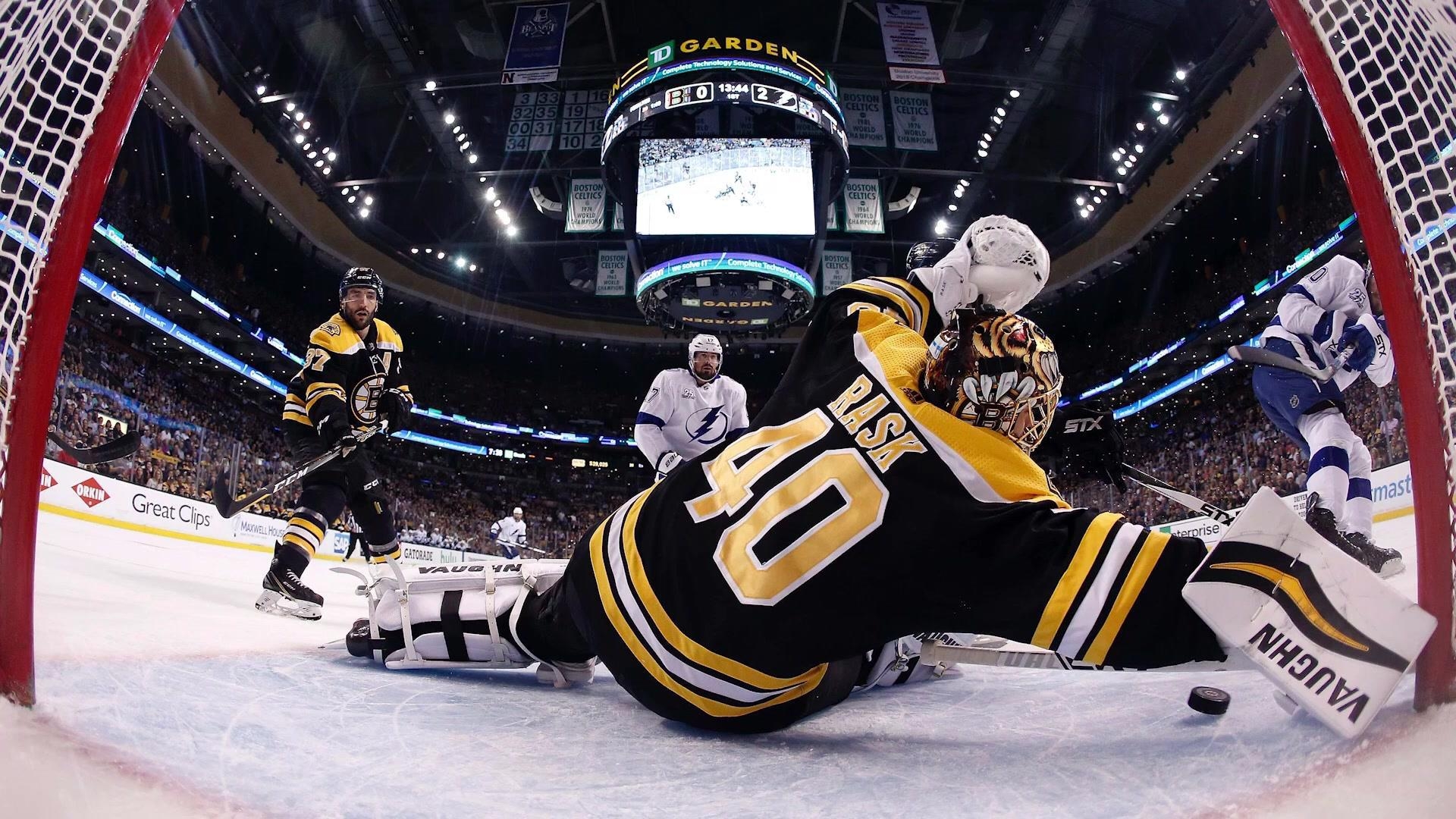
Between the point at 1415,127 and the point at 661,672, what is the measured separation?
1.34 metres

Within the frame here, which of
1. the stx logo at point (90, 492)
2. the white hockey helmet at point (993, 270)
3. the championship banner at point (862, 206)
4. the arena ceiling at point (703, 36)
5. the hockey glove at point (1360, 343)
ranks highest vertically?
the arena ceiling at point (703, 36)

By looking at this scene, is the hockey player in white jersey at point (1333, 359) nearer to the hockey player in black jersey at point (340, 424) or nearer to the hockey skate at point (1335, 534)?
the hockey skate at point (1335, 534)

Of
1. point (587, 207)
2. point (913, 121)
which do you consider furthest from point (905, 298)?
point (587, 207)

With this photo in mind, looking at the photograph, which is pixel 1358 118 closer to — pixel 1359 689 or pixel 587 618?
pixel 1359 689

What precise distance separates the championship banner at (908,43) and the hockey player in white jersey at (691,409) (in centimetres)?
736

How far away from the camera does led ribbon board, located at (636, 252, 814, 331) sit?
12570mm

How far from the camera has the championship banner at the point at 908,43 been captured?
432 inches

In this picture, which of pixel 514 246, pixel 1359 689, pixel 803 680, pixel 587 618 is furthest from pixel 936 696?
pixel 514 246

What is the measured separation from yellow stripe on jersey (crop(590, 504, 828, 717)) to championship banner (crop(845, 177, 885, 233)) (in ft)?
44.8

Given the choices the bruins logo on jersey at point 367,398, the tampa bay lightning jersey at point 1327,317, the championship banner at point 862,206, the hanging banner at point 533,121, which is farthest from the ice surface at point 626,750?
Answer: the championship banner at point 862,206

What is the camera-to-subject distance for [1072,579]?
108 centimetres

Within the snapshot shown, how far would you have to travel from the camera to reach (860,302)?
1511mm

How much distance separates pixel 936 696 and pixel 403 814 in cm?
137

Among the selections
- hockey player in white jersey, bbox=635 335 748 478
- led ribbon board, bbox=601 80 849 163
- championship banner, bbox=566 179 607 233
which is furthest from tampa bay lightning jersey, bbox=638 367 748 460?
championship banner, bbox=566 179 607 233
